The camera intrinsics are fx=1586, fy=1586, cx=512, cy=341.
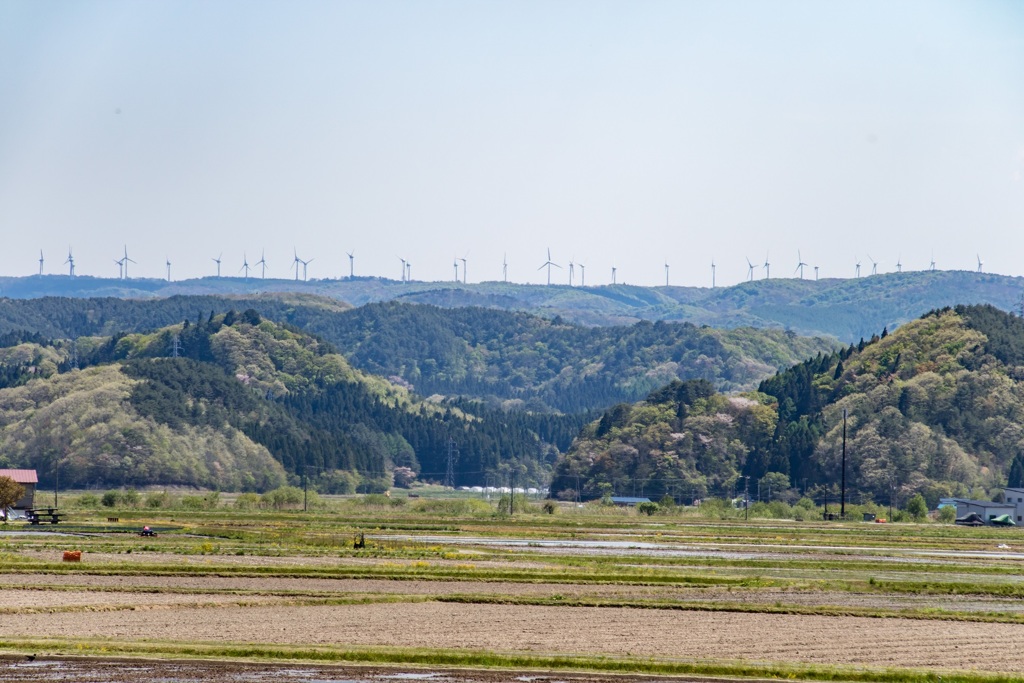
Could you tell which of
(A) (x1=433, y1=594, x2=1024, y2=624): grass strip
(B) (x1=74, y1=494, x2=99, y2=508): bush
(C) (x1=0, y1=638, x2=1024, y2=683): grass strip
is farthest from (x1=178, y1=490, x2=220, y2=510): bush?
(C) (x1=0, y1=638, x2=1024, y2=683): grass strip

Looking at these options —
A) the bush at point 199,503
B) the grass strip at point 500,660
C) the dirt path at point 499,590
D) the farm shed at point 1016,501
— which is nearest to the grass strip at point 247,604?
the dirt path at point 499,590

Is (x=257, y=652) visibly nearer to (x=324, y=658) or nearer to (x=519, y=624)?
(x=324, y=658)

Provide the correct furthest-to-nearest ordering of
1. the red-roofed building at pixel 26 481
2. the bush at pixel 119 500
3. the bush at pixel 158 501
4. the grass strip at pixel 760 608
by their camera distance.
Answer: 1. the bush at pixel 119 500
2. the bush at pixel 158 501
3. the red-roofed building at pixel 26 481
4. the grass strip at pixel 760 608

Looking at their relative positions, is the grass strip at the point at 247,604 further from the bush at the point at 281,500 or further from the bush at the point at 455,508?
the bush at the point at 281,500

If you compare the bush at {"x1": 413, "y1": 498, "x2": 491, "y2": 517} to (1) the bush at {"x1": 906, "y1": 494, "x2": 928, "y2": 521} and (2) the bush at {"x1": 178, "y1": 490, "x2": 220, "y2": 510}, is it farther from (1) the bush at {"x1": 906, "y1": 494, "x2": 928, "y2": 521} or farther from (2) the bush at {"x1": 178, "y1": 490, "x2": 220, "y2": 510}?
(1) the bush at {"x1": 906, "y1": 494, "x2": 928, "y2": 521}

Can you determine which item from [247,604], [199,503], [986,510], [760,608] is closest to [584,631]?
[760,608]

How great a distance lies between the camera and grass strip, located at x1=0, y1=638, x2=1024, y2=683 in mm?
47062

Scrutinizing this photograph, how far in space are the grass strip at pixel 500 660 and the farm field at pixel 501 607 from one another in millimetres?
100

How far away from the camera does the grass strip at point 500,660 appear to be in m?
47.1

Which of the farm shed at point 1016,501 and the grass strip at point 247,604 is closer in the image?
the grass strip at point 247,604

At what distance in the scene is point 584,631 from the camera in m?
56.9

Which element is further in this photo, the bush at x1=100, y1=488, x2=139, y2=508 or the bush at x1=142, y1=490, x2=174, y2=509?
the bush at x1=100, y1=488, x2=139, y2=508

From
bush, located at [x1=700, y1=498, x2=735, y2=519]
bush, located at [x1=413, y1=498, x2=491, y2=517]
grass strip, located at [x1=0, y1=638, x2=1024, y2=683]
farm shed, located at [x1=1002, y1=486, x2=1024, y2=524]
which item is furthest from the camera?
bush, located at [x1=700, y1=498, x2=735, y2=519]

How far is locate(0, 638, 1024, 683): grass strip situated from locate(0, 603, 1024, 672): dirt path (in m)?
1.74
